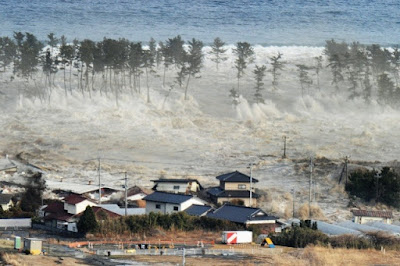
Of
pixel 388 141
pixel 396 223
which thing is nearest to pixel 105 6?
pixel 388 141

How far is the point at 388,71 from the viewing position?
87812 millimetres

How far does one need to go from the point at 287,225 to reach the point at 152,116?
96.7 feet

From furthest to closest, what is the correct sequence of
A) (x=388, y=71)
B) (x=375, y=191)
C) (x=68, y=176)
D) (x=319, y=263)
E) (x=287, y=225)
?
1. (x=388, y=71)
2. (x=68, y=176)
3. (x=375, y=191)
4. (x=287, y=225)
5. (x=319, y=263)

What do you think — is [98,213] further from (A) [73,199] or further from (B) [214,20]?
(B) [214,20]

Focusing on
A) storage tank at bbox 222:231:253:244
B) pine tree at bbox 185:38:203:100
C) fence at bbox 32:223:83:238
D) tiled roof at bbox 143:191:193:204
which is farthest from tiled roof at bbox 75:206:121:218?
pine tree at bbox 185:38:203:100

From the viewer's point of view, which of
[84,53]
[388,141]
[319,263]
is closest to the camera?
[319,263]

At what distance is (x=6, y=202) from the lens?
4753 centimetres

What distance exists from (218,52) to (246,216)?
1962 inches

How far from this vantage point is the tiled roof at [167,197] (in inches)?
1823

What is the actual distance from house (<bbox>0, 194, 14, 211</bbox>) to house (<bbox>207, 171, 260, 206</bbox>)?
8371mm

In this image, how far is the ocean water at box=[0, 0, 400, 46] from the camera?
102688mm

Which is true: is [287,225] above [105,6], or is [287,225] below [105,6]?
below

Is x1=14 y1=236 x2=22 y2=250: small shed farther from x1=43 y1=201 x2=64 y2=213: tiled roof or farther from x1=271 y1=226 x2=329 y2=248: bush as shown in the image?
x1=271 y1=226 x2=329 y2=248: bush

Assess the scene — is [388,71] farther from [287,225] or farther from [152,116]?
[287,225]
